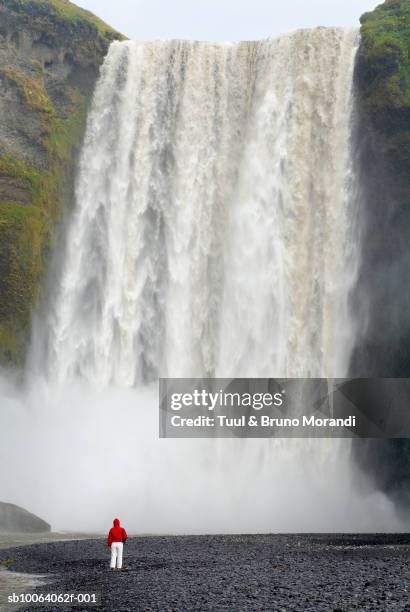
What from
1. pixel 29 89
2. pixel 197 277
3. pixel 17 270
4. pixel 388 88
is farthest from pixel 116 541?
pixel 29 89

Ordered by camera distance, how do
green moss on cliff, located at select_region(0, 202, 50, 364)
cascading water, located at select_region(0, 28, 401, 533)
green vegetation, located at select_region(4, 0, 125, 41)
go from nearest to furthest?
cascading water, located at select_region(0, 28, 401, 533) < green moss on cliff, located at select_region(0, 202, 50, 364) < green vegetation, located at select_region(4, 0, 125, 41)

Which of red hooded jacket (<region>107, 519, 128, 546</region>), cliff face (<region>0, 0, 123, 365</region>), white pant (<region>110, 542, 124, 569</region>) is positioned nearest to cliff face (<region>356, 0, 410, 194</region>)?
cliff face (<region>0, 0, 123, 365</region>)

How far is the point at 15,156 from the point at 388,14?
24348 mm

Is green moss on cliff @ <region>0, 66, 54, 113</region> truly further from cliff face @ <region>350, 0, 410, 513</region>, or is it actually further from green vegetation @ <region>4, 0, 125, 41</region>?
cliff face @ <region>350, 0, 410, 513</region>

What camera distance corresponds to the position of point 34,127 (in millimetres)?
55656

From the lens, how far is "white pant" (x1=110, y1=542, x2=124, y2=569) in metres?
23.7

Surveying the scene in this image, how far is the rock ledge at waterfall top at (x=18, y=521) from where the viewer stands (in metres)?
39.0

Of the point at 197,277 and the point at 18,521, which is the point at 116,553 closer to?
the point at 18,521

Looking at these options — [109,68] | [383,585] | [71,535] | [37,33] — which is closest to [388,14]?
[109,68]

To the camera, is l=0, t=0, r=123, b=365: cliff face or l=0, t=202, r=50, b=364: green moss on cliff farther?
l=0, t=0, r=123, b=365: cliff face

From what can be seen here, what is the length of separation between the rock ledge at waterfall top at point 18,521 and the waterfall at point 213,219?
13483 mm

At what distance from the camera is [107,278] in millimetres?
53562

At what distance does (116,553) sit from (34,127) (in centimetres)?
3715

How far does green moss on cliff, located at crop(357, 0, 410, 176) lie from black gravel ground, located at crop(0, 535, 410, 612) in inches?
904
